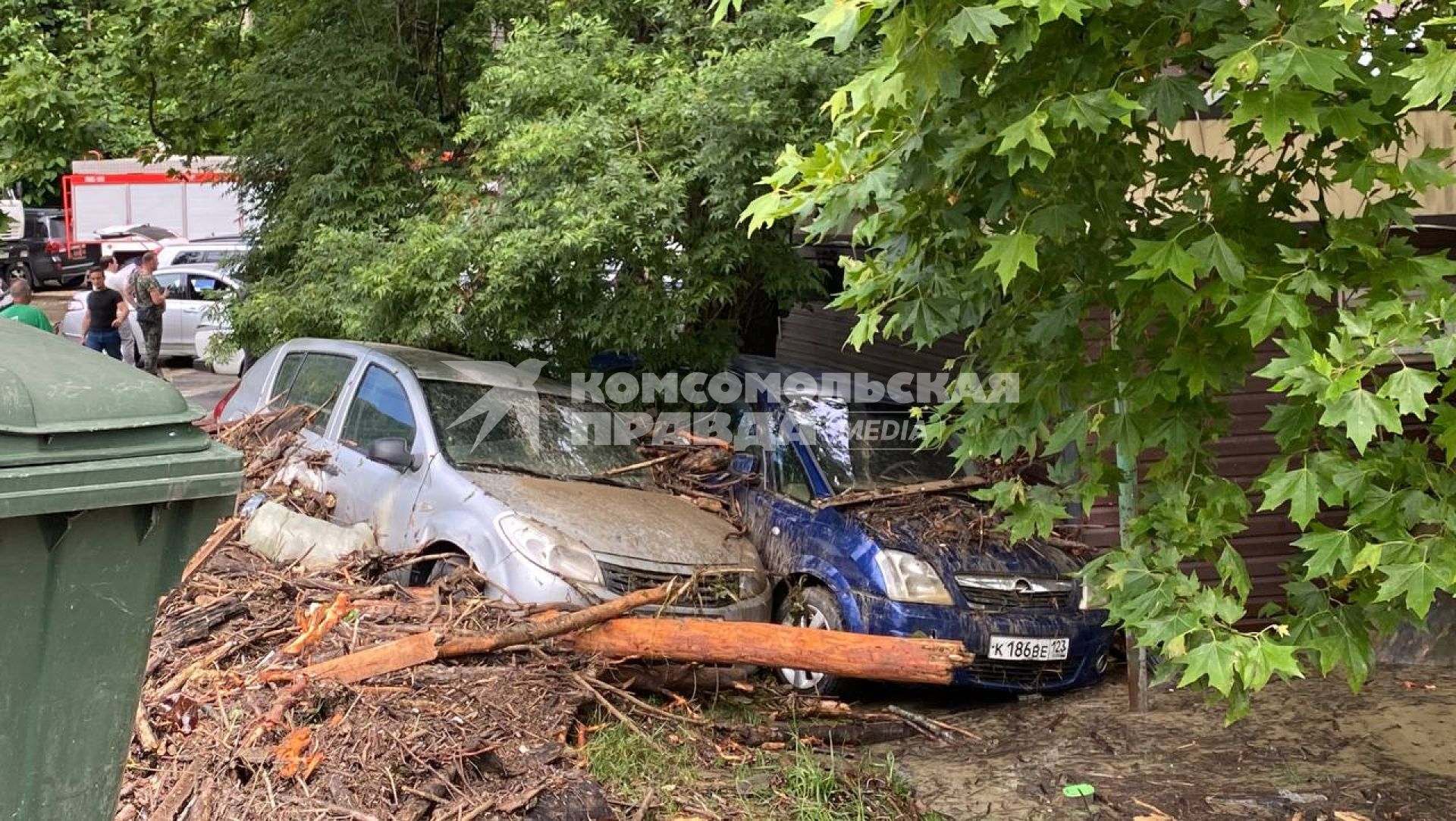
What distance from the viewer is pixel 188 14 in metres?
10.1

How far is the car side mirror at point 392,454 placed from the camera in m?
6.61

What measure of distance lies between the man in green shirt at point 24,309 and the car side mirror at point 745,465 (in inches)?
234

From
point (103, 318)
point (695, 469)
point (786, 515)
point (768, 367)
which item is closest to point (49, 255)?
point (103, 318)

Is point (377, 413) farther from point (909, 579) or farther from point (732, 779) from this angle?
point (732, 779)

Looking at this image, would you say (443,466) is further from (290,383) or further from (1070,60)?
(1070,60)

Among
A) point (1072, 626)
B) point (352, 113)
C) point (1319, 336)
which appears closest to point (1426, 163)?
point (1319, 336)

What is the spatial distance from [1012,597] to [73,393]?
4922 mm

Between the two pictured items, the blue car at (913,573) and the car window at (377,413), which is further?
the car window at (377,413)

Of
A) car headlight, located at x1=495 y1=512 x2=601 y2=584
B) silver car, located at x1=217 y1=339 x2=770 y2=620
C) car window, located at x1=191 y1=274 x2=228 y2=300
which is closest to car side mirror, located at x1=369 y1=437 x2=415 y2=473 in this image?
silver car, located at x1=217 y1=339 x2=770 y2=620

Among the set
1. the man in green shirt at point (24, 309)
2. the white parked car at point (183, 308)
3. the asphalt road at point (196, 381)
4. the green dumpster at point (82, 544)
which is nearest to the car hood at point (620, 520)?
the green dumpster at point (82, 544)

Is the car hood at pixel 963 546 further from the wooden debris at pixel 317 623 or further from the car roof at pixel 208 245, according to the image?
the car roof at pixel 208 245

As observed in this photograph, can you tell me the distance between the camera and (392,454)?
6.60 metres

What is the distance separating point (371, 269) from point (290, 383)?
1061mm

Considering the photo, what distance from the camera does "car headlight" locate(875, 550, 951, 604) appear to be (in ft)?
21.5
